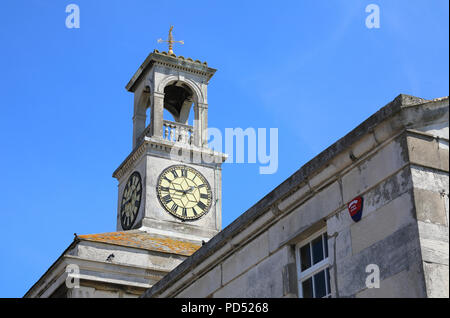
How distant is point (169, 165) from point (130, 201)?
2271 mm

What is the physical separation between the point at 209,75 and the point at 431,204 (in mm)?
26443

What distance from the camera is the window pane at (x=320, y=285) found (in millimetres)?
11877

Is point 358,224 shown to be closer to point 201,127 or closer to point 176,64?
point 201,127

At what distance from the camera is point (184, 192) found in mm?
33188

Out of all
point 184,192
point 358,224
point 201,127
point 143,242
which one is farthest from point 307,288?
point 201,127

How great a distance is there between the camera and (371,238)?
1084 centimetres

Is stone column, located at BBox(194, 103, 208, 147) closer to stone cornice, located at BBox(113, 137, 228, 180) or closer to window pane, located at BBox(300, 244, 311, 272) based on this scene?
stone cornice, located at BBox(113, 137, 228, 180)

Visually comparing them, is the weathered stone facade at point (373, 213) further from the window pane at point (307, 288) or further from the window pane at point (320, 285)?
the window pane at point (320, 285)

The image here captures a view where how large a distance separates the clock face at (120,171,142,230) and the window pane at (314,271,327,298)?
21404 millimetres

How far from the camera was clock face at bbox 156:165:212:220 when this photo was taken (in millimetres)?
32619

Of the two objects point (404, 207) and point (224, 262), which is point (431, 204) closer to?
point (404, 207)
